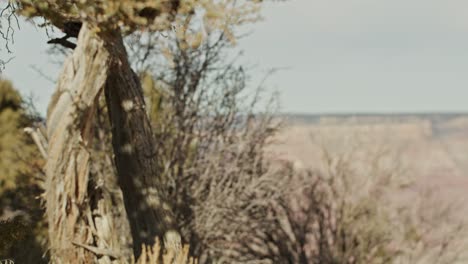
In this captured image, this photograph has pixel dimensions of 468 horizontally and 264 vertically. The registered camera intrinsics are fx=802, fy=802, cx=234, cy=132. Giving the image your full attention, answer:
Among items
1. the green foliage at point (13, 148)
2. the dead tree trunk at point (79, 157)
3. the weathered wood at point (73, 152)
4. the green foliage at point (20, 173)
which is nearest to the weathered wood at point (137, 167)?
the dead tree trunk at point (79, 157)

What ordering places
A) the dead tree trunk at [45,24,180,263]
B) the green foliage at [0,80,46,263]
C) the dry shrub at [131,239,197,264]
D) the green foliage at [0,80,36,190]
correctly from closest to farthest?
A: the dry shrub at [131,239,197,264], the dead tree trunk at [45,24,180,263], the green foliage at [0,80,46,263], the green foliage at [0,80,36,190]

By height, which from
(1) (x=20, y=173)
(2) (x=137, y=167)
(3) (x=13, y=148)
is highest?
(3) (x=13, y=148)

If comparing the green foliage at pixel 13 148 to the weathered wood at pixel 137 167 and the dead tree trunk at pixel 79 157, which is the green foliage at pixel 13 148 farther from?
the dead tree trunk at pixel 79 157

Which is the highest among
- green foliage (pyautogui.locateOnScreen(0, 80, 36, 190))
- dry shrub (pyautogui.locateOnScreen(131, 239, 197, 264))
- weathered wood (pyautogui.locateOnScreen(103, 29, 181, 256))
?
green foliage (pyautogui.locateOnScreen(0, 80, 36, 190))

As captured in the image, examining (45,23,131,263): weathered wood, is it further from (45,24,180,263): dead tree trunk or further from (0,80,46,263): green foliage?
(0,80,46,263): green foliage

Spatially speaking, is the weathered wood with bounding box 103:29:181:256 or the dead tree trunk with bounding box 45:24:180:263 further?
the weathered wood with bounding box 103:29:181:256

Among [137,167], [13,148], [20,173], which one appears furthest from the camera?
[13,148]

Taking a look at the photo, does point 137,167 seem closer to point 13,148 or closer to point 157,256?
point 157,256

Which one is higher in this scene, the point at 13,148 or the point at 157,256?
the point at 13,148

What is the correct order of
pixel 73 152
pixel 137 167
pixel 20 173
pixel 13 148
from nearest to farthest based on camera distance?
pixel 73 152 → pixel 137 167 → pixel 20 173 → pixel 13 148

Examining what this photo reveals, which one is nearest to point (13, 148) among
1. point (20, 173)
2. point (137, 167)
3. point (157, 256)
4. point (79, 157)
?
point (20, 173)

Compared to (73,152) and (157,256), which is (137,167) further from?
(157,256)

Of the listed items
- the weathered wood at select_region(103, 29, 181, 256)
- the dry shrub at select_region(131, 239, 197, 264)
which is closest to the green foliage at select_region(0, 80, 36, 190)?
the weathered wood at select_region(103, 29, 181, 256)

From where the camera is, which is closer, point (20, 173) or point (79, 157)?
point (79, 157)
